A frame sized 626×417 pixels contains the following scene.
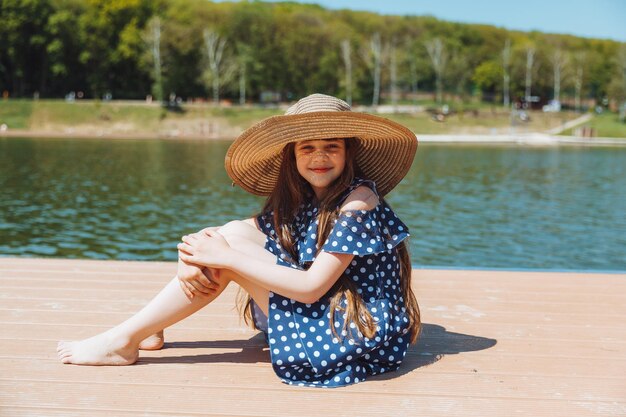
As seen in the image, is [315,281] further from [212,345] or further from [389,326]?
[212,345]

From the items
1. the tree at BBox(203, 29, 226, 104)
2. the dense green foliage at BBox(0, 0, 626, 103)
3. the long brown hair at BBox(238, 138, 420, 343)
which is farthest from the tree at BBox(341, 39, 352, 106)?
the long brown hair at BBox(238, 138, 420, 343)

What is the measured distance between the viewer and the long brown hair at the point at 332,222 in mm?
2626

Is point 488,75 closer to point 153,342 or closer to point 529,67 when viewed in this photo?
point 529,67

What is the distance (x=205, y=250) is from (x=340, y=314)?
51cm

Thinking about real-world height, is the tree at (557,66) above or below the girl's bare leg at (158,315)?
above

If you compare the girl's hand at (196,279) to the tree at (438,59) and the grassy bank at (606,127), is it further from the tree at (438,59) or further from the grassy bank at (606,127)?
the tree at (438,59)

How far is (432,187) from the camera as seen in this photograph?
719 inches

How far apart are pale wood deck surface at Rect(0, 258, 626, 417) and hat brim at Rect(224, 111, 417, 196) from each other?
2.26 ft

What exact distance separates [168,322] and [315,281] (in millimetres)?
576

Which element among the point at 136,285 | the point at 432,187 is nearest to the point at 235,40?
the point at 432,187

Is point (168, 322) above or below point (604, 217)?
above

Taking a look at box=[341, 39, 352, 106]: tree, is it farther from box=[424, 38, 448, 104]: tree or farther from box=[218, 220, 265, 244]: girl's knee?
box=[218, 220, 265, 244]: girl's knee

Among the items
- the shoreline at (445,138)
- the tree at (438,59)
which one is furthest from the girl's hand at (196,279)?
the tree at (438,59)

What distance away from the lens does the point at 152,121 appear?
45.8 meters
